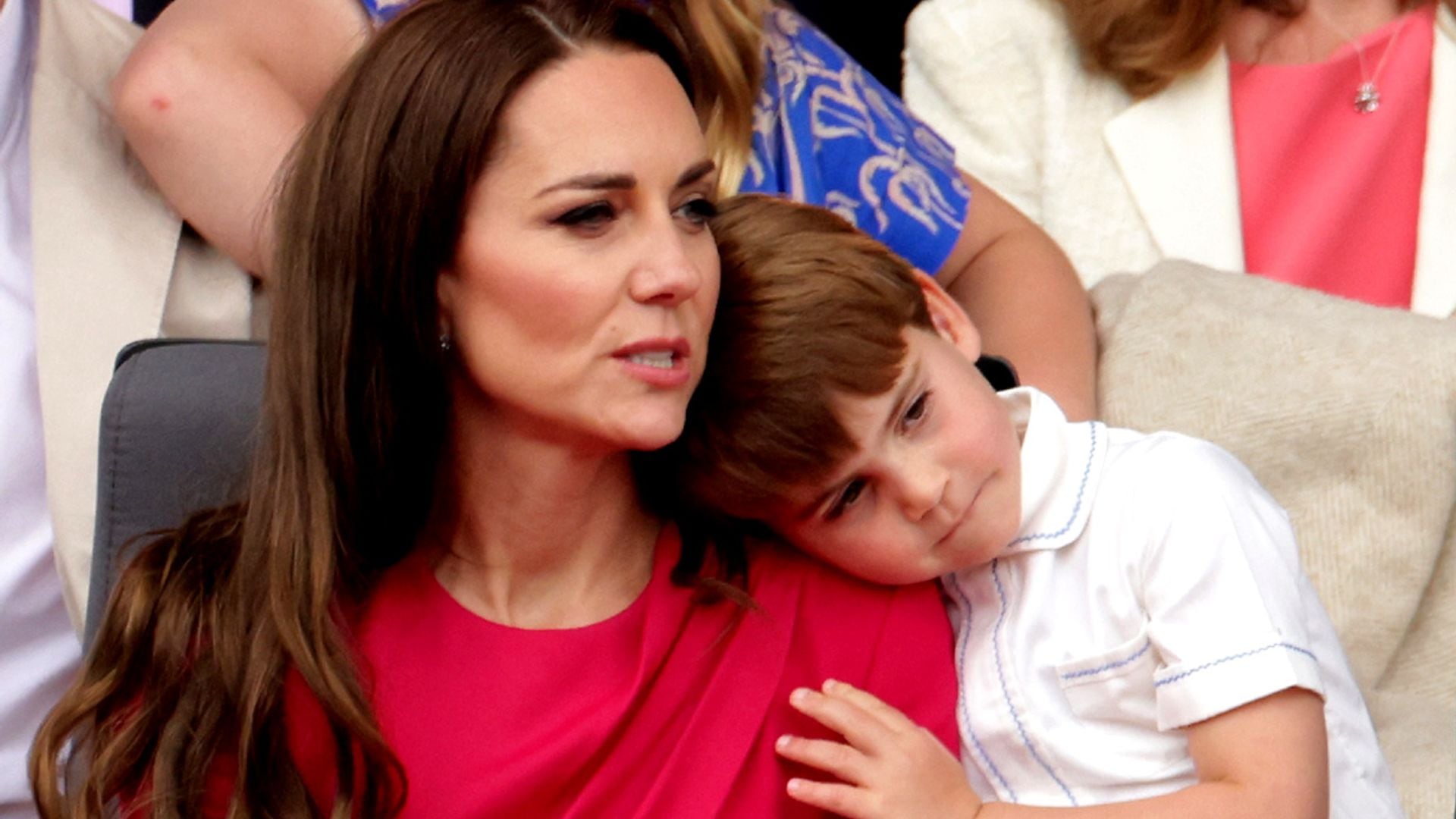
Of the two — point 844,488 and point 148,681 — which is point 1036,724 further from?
point 148,681

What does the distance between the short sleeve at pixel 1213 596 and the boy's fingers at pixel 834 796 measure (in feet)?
0.70

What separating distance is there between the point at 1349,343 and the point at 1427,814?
1.28 feet

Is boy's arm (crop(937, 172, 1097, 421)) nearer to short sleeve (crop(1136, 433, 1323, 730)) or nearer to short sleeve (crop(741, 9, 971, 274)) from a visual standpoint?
short sleeve (crop(741, 9, 971, 274))

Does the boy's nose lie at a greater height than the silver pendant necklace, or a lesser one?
greater

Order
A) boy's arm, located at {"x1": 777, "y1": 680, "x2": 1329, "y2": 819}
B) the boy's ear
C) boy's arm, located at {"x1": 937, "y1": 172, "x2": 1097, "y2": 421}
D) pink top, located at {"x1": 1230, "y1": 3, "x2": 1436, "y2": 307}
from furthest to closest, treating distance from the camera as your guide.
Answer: pink top, located at {"x1": 1230, "y1": 3, "x2": 1436, "y2": 307}, boy's arm, located at {"x1": 937, "y1": 172, "x2": 1097, "y2": 421}, the boy's ear, boy's arm, located at {"x1": 777, "y1": 680, "x2": 1329, "y2": 819}

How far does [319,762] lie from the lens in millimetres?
1278

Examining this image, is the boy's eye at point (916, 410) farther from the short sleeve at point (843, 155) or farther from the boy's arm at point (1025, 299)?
the short sleeve at point (843, 155)

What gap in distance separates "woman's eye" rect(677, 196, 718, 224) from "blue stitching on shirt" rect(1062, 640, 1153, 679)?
423 millimetres

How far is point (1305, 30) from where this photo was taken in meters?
2.03

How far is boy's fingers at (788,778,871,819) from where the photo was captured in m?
1.22

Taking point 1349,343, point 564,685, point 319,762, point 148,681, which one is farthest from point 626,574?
point 1349,343

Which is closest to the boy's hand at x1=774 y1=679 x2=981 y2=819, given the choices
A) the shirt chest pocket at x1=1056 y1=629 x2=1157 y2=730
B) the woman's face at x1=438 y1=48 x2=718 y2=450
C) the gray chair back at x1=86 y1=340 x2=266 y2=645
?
the shirt chest pocket at x1=1056 y1=629 x2=1157 y2=730

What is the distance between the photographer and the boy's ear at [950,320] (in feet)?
4.67

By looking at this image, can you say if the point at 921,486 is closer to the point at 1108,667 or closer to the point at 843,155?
the point at 1108,667
